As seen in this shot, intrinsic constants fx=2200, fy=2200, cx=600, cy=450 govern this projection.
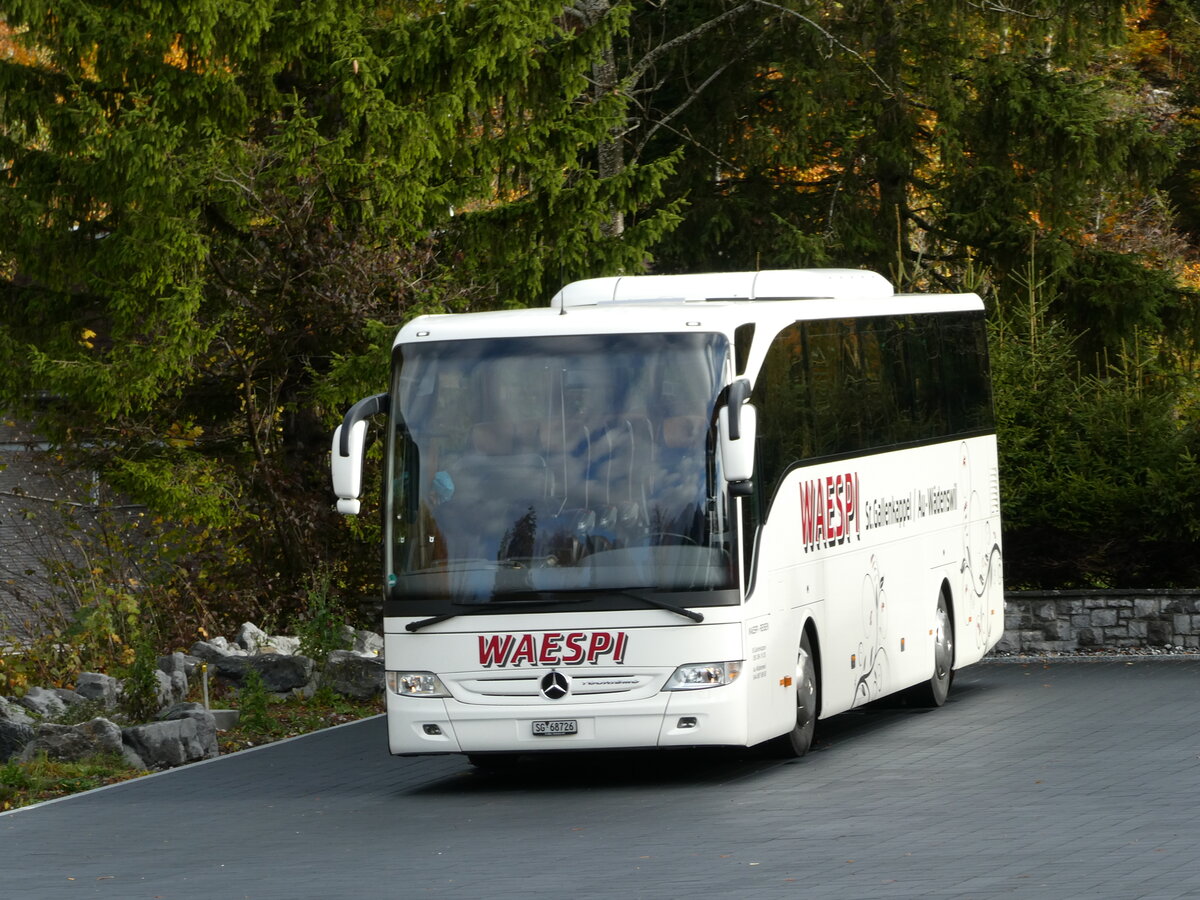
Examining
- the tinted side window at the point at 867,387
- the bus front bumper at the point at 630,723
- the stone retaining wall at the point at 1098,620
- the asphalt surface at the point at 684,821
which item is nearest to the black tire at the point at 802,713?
the asphalt surface at the point at 684,821

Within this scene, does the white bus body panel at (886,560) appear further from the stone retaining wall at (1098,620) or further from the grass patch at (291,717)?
the grass patch at (291,717)

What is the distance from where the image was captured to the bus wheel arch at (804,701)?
15148mm

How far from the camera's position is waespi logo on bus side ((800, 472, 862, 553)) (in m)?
15.5

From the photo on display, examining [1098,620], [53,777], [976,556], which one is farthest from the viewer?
[1098,620]

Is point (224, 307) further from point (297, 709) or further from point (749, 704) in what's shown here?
point (749, 704)

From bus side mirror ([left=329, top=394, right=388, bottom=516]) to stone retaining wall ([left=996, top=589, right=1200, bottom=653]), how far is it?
1047 centimetres

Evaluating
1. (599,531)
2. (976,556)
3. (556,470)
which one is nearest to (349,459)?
(556,470)

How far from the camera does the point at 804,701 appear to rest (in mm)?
15312

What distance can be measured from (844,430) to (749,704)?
326cm

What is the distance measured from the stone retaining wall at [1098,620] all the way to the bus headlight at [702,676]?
9.71 metres

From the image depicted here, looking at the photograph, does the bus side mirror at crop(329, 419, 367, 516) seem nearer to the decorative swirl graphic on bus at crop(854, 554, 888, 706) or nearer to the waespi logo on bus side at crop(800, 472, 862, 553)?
the waespi logo on bus side at crop(800, 472, 862, 553)

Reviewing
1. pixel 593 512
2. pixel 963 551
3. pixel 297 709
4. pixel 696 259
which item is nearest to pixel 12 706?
pixel 297 709

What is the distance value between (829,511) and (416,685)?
139 inches

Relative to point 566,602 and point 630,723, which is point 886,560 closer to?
point 630,723
